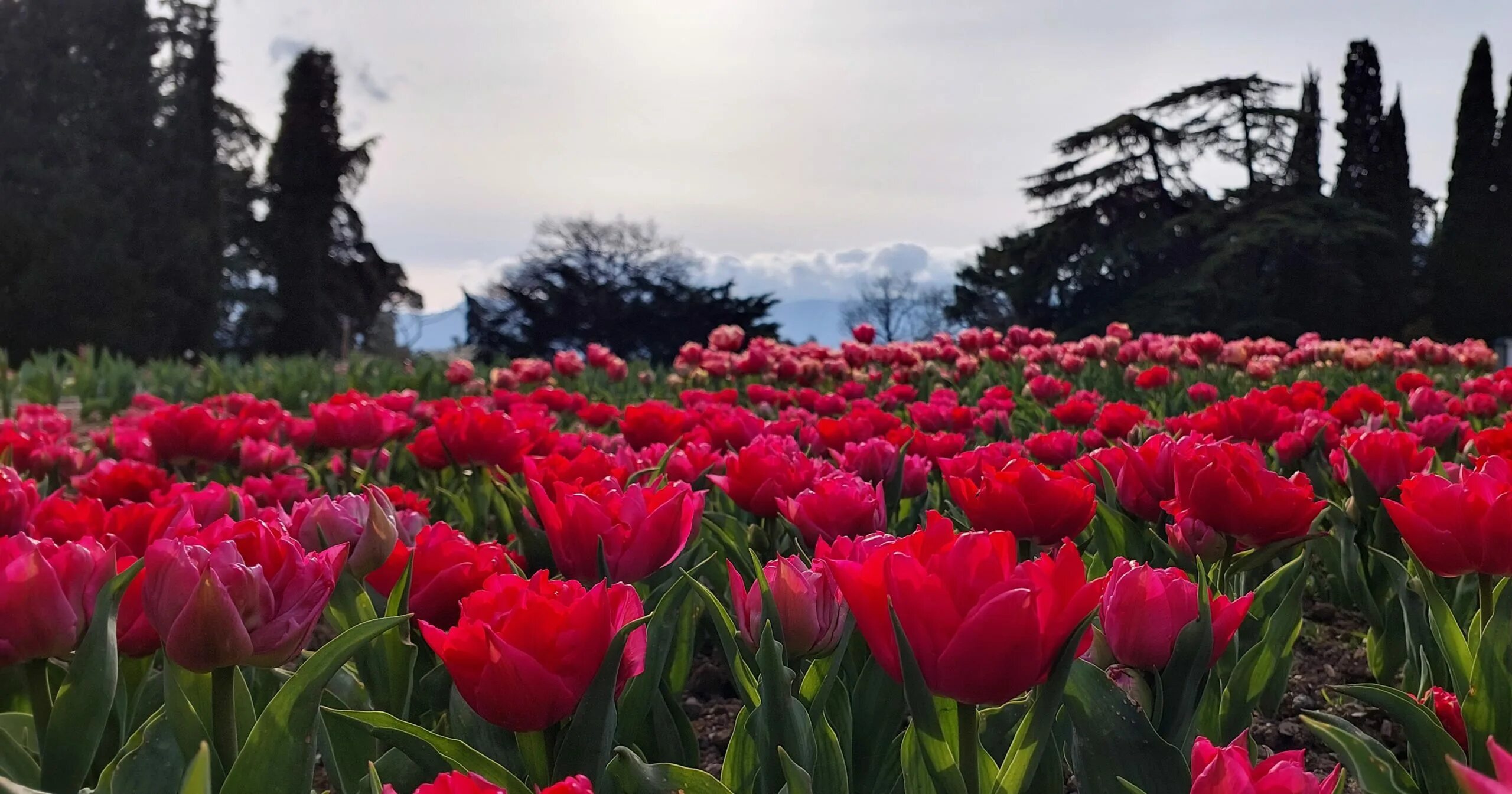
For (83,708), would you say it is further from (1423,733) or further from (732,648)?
(1423,733)

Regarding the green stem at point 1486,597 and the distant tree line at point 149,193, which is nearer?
the green stem at point 1486,597

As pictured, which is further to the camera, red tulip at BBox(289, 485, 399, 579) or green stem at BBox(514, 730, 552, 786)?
red tulip at BBox(289, 485, 399, 579)

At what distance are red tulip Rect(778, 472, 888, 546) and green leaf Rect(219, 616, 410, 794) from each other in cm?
74

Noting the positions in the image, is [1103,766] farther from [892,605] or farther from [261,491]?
[261,491]

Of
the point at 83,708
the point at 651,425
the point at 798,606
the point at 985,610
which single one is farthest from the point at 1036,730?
the point at 651,425

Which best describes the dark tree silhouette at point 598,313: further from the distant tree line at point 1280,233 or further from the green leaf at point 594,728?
the green leaf at point 594,728

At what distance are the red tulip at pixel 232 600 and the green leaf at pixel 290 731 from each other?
9 centimetres

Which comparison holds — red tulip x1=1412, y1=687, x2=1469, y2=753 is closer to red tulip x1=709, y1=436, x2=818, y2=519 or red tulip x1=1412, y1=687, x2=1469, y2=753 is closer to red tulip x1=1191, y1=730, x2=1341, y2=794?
red tulip x1=1191, y1=730, x2=1341, y2=794

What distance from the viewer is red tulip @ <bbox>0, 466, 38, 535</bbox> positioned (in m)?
1.56

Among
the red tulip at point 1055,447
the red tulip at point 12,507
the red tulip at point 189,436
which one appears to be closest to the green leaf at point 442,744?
the red tulip at point 12,507

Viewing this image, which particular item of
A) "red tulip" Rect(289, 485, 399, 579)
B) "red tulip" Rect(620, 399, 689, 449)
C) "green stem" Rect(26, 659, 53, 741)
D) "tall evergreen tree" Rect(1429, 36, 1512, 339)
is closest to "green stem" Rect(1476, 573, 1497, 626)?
"red tulip" Rect(289, 485, 399, 579)

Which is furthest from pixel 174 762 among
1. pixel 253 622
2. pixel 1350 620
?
pixel 1350 620

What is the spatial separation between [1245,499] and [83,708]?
1.39 metres

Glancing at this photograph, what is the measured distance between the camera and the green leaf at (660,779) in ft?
2.93
